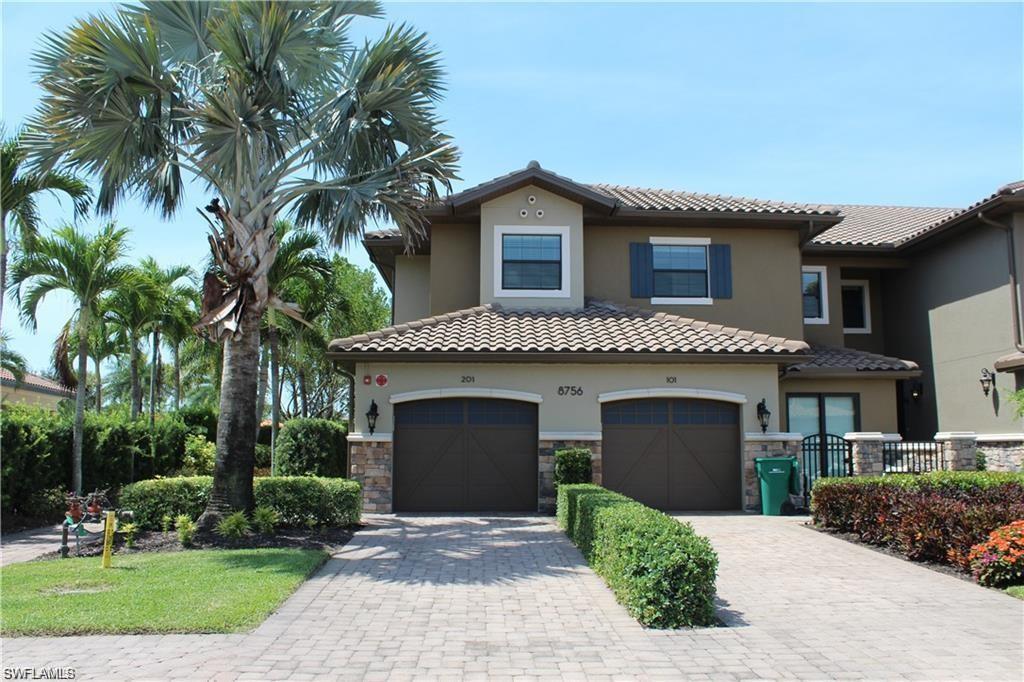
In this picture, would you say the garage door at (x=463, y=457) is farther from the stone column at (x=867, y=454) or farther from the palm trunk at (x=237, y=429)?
the stone column at (x=867, y=454)

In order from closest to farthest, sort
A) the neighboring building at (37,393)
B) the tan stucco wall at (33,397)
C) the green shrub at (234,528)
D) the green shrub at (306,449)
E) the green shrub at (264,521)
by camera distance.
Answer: the green shrub at (234,528), the green shrub at (264,521), the green shrub at (306,449), the tan stucco wall at (33,397), the neighboring building at (37,393)

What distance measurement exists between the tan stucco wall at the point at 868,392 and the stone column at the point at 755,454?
2.74 m

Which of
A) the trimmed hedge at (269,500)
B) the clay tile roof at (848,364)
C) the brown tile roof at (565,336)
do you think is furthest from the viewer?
the clay tile roof at (848,364)

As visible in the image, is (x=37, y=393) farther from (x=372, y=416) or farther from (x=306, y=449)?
(x=372, y=416)

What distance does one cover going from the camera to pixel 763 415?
16.0m

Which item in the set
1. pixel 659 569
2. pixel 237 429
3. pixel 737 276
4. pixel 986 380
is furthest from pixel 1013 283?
pixel 237 429

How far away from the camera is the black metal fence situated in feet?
53.8

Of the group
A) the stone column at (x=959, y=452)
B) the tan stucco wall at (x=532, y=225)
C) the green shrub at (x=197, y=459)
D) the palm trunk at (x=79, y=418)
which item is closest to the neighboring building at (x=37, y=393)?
the green shrub at (x=197, y=459)

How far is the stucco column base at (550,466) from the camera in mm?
15648

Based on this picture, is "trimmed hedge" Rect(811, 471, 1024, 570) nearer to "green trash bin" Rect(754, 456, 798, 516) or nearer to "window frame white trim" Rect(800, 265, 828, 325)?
"green trash bin" Rect(754, 456, 798, 516)

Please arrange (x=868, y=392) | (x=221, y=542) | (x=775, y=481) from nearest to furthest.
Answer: (x=221, y=542), (x=775, y=481), (x=868, y=392)

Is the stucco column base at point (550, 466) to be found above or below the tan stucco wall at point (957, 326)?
below

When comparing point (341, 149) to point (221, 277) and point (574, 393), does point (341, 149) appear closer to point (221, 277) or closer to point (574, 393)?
point (221, 277)

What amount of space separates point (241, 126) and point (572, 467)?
852 cm
